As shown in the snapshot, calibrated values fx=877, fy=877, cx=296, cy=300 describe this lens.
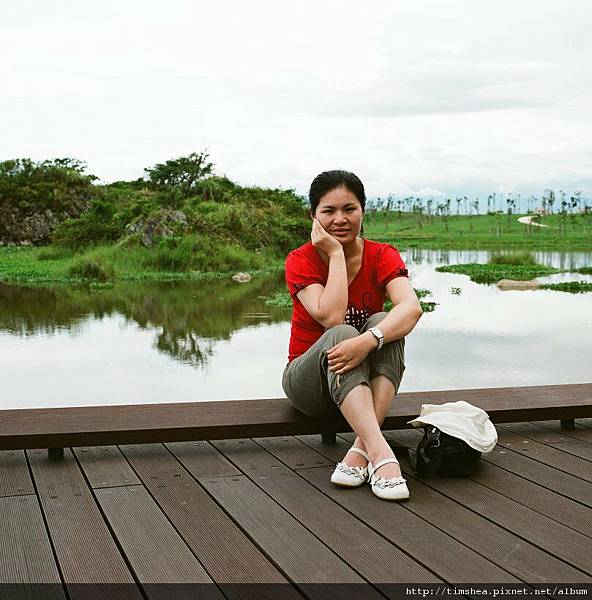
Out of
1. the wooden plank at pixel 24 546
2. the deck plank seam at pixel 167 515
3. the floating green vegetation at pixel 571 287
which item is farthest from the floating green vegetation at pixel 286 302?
the wooden plank at pixel 24 546

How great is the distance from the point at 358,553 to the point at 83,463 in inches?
38.1

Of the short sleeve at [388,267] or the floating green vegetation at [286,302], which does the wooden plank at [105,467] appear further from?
the floating green vegetation at [286,302]

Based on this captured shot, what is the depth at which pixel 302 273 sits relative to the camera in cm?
255

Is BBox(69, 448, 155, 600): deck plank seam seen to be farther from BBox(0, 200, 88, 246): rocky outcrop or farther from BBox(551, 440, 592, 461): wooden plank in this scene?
BBox(0, 200, 88, 246): rocky outcrop

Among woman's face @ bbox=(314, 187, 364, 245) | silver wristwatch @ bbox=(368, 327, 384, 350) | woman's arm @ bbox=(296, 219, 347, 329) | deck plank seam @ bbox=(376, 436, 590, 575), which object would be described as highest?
woman's face @ bbox=(314, 187, 364, 245)

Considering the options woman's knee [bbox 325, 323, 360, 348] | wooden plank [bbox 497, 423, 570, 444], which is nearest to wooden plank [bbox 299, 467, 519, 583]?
woman's knee [bbox 325, 323, 360, 348]

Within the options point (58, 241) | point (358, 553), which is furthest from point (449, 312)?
point (58, 241)

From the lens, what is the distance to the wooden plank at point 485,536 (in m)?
1.69

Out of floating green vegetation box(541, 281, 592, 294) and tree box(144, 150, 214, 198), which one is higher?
tree box(144, 150, 214, 198)

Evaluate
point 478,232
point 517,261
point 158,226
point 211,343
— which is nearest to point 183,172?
point 158,226

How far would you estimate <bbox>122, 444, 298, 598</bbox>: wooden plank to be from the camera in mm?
1685

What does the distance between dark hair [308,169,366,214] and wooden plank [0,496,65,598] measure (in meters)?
1.14

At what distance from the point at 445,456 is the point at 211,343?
520cm

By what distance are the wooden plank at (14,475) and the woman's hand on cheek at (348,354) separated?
82cm
